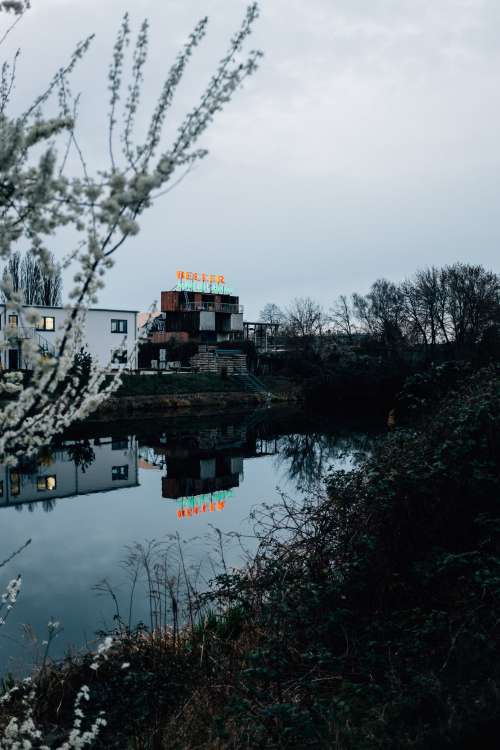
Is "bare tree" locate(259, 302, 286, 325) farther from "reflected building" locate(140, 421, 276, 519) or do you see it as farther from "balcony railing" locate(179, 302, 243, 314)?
"reflected building" locate(140, 421, 276, 519)

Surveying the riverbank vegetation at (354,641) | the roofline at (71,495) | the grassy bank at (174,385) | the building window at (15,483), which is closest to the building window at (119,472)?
the roofline at (71,495)

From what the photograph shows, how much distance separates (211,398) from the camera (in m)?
50.9

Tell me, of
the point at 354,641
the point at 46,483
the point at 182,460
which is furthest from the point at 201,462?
the point at 354,641

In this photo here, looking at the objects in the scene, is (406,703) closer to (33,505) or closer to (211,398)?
(33,505)

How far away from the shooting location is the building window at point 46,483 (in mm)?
22841

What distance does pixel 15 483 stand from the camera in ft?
76.5

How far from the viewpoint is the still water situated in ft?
37.8

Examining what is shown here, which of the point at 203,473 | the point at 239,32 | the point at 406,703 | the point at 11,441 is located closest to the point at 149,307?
the point at 11,441

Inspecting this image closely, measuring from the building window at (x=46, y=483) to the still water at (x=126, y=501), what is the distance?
38 millimetres

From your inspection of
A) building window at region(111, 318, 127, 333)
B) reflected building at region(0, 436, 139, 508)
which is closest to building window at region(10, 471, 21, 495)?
reflected building at region(0, 436, 139, 508)

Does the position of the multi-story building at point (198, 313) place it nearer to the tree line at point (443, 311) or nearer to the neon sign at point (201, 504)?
the tree line at point (443, 311)

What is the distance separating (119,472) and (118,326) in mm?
31901

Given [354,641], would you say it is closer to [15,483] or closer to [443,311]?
[15,483]

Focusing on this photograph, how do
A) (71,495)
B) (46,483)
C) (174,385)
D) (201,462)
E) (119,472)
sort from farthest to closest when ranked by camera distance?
(174,385), (201,462), (119,472), (46,483), (71,495)
